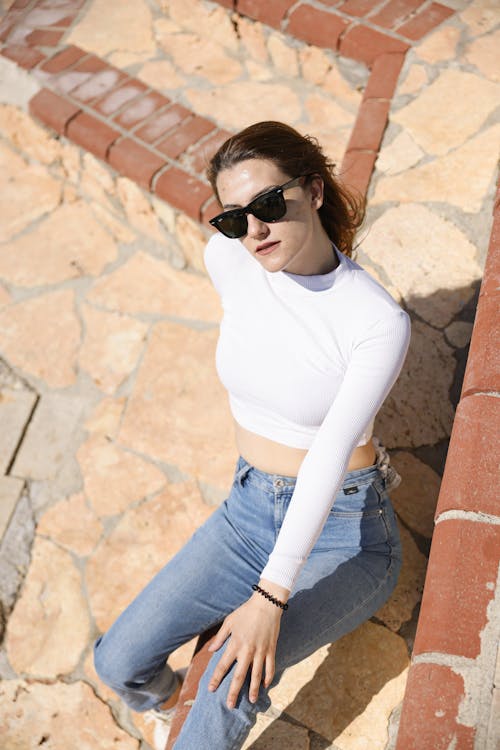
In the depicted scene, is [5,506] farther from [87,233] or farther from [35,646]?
[87,233]

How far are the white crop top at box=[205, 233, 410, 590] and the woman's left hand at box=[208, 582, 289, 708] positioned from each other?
3.1 inches

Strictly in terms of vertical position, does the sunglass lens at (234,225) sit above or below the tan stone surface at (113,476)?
above

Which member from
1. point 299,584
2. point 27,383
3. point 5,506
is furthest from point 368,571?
point 27,383

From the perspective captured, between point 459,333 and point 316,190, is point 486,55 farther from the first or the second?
point 316,190

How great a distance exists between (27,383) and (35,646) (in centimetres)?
123

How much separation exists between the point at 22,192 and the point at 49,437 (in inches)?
63.5

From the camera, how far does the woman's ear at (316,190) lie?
75.9 inches

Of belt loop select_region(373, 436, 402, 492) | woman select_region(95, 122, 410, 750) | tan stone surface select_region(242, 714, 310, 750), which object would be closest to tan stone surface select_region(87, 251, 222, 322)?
woman select_region(95, 122, 410, 750)

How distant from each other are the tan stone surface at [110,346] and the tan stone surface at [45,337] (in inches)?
2.4

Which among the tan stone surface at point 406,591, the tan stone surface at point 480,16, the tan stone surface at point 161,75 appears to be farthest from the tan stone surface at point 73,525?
the tan stone surface at point 480,16

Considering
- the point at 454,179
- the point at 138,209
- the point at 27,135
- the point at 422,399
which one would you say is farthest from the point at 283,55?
the point at 422,399

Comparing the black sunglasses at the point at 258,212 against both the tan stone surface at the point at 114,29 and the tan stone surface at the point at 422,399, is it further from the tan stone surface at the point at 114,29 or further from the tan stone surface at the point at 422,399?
the tan stone surface at the point at 114,29

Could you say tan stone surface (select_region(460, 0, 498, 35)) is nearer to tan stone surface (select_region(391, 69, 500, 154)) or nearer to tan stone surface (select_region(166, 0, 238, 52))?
tan stone surface (select_region(391, 69, 500, 154))

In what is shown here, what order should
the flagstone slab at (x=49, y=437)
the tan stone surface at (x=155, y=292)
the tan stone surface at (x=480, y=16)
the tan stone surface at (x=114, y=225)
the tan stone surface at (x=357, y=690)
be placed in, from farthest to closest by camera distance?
the tan stone surface at (x=114, y=225)
the tan stone surface at (x=155, y=292)
the tan stone surface at (x=480, y=16)
the flagstone slab at (x=49, y=437)
the tan stone surface at (x=357, y=690)
